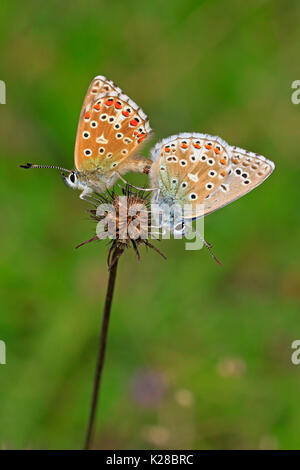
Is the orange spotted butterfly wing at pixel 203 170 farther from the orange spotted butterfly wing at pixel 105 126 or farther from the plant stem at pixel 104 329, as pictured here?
the plant stem at pixel 104 329

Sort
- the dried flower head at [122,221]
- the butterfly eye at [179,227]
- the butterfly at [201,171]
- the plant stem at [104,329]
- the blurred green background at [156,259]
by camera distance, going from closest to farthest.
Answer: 1. the plant stem at [104,329]
2. the dried flower head at [122,221]
3. the butterfly eye at [179,227]
4. the butterfly at [201,171]
5. the blurred green background at [156,259]

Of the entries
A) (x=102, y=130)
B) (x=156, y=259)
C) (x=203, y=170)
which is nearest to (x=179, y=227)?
(x=203, y=170)

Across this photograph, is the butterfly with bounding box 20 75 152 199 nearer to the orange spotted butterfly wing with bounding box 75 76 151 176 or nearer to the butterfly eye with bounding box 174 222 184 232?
the orange spotted butterfly wing with bounding box 75 76 151 176

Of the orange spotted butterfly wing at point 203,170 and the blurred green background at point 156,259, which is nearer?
the orange spotted butterfly wing at point 203,170

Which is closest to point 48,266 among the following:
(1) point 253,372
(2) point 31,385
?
(2) point 31,385

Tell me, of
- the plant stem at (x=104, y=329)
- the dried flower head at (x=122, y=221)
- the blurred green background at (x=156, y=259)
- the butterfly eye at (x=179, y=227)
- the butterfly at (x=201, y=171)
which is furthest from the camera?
the blurred green background at (x=156, y=259)

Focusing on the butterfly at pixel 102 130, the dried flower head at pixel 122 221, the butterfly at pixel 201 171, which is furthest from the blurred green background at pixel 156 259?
the butterfly at pixel 102 130

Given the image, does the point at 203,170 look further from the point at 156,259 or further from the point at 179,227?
the point at 156,259
